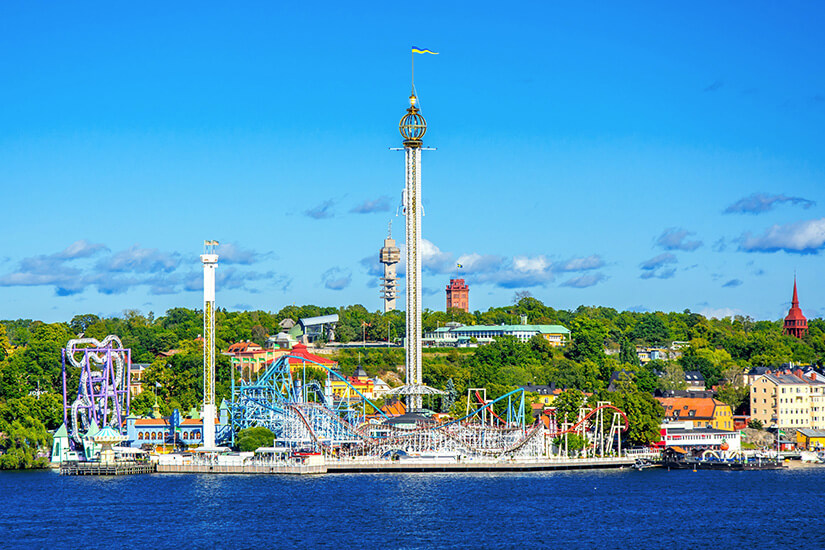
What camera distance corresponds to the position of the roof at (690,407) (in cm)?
12631

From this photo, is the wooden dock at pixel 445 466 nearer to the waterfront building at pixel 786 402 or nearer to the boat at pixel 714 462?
the boat at pixel 714 462

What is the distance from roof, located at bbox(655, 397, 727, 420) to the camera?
12631cm

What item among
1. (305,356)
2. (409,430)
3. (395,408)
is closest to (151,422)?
(409,430)

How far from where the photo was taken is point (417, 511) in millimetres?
77125

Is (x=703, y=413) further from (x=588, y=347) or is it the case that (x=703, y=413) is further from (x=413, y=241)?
(x=588, y=347)

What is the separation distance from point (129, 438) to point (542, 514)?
165 ft

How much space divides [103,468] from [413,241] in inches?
1553

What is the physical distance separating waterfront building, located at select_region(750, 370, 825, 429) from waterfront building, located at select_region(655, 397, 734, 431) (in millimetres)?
4866

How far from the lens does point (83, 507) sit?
8000 cm

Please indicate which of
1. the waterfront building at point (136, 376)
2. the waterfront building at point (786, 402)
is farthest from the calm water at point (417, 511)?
the waterfront building at point (136, 376)

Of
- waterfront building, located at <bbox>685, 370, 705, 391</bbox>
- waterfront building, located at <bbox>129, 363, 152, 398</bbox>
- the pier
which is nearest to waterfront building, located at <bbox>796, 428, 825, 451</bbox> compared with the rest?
waterfront building, located at <bbox>685, 370, 705, 391</bbox>

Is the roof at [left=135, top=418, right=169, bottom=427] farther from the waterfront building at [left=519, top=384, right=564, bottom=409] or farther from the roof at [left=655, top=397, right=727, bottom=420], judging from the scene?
the roof at [left=655, top=397, right=727, bottom=420]

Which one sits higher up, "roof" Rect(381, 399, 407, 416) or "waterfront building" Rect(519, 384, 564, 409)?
"waterfront building" Rect(519, 384, 564, 409)

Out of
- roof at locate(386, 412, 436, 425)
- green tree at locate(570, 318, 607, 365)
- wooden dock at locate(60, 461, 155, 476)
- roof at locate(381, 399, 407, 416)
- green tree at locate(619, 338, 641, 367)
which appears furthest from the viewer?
green tree at locate(619, 338, 641, 367)
